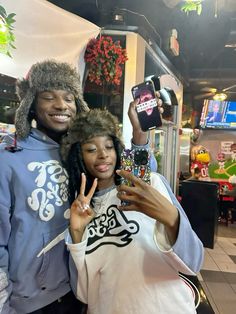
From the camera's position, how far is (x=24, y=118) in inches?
51.4

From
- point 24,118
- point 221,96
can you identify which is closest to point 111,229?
point 24,118

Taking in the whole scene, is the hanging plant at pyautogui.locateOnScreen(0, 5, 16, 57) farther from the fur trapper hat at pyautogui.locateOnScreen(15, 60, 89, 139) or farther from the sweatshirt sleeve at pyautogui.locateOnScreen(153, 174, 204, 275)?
the sweatshirt sleeve at pyautogui.locateOnScreen(153, 174, 204, 275)

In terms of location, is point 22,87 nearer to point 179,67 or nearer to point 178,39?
point 178,39

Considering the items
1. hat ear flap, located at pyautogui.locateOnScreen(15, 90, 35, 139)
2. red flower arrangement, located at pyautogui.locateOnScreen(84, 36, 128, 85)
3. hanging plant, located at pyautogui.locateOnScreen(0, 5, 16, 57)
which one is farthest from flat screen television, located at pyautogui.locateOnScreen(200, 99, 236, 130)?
hat ear flap, located at pyautogui.locateOnScreen(15, 90, 35, 139)

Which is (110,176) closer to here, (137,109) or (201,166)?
(137,109)

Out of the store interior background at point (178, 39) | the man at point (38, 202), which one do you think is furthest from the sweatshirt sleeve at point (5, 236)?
the store interior background at point (178, 39)

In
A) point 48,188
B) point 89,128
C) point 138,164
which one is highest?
point 89,128

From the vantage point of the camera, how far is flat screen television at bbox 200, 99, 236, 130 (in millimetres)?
7715

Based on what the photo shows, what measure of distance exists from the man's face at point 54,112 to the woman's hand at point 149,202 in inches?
21.2

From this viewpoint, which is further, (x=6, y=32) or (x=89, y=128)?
(x=6, y=32)

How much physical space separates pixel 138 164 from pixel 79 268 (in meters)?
Result: 0.44

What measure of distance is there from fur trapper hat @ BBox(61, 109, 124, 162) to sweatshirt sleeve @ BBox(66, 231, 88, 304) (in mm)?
364

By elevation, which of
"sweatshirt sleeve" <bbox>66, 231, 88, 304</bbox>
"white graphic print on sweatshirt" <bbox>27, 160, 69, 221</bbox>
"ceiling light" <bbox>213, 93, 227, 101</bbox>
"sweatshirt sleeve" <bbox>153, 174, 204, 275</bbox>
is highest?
"ceiling light" <bbox>213, 93, 227, 101</bbox>

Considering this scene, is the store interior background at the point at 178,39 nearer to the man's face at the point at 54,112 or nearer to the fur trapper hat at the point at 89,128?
the man's face at the point at 54,112
